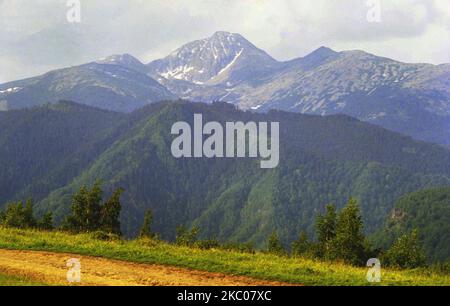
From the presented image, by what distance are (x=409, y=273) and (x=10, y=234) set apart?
2205 centimetres

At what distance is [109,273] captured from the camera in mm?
24188

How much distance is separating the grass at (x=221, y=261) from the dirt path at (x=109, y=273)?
864 mm

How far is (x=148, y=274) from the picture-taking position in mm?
24266

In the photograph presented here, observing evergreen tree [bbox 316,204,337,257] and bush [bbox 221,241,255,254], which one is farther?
evergreen tree [bbox 316,204,337,257]

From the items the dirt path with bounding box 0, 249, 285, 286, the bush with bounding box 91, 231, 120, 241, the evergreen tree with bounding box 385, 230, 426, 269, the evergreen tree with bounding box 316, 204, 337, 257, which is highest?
the bush with bounding box 91, 231, 120, 241

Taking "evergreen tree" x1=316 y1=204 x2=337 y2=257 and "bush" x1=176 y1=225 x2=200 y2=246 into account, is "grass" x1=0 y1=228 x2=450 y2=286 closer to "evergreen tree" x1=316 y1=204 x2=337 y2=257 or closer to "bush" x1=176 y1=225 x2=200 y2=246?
"bush" x1=176 y1=225 x2=200 y2=246

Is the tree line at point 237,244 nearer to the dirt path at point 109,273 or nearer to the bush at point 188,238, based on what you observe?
the bush at point 188,238

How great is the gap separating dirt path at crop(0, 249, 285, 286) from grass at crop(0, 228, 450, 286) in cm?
86

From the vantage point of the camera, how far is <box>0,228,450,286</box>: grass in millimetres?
24156

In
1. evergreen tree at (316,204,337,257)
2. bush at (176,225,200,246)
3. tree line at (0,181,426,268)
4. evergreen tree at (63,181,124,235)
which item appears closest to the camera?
bush at (176,225,200,246)

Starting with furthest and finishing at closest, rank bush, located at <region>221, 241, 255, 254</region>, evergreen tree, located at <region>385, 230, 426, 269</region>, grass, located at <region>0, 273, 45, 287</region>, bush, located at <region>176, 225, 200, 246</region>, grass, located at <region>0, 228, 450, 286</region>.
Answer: evergreen tree, located at <region>385, 230, 426, 269</region> → bush, located at <region>176, 225, 200, 246</region> → bush, located at <region>221, 241, 255, 254</region> → grass, located at <region>0, 228, 450, 286</region> → grass, located at <region>0, 273, 45, 287</region>

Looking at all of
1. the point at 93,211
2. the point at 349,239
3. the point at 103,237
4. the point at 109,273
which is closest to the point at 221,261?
the point at 109,273

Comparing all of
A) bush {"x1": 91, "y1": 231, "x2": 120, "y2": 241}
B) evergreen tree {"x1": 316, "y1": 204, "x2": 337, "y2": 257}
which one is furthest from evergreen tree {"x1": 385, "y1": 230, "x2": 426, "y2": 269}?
bush {"x1": 91, "y1": 231, "x2": 120, "y2": 241}
